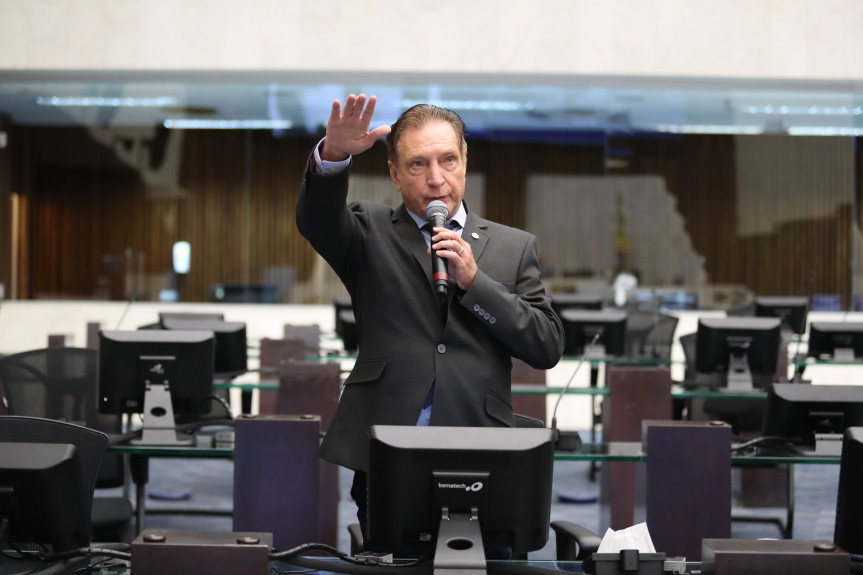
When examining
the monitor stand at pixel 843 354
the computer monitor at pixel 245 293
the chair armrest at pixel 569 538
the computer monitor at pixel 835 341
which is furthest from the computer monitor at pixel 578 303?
the chair armrest at pixel 569 538

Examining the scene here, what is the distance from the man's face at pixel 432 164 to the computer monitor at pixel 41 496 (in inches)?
31.9

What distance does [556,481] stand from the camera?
6410 millimetres

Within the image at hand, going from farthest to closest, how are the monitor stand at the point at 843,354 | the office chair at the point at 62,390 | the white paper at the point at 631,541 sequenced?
the monitor stand at the point at 843,354 → the office chair at the point at 62,390 → the white paper at the point at 631,541

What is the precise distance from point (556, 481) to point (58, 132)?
655 centimetres

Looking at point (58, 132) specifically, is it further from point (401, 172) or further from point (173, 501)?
point (401, 172)

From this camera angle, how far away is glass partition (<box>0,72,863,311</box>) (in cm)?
978

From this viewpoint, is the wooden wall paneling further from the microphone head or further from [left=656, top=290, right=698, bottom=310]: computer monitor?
the microphone head

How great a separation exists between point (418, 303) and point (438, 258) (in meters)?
0.16

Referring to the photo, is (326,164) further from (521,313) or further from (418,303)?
(521,313)

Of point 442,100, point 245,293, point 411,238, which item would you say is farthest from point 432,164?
point 245,293

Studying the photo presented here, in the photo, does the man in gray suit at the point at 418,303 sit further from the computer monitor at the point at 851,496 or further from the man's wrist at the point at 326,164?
the computer monitor at the point at 851,496

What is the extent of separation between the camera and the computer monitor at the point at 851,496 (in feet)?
6.27

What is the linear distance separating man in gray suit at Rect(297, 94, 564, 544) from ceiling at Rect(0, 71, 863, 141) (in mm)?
7757

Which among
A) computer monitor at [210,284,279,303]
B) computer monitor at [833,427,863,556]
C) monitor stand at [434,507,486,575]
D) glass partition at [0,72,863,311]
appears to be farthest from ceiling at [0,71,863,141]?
monitor stand at [434,507,486,575]
